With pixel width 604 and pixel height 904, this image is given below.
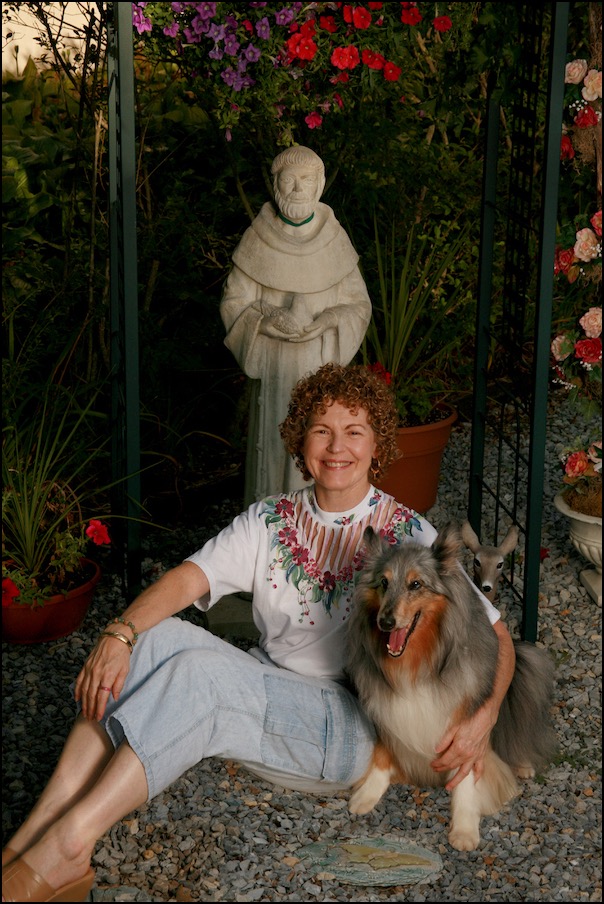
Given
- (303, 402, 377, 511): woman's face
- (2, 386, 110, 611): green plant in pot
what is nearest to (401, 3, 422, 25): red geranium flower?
(303, 402, 377, 511): woman's face

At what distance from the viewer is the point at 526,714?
3.38 metres

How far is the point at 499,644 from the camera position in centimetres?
313

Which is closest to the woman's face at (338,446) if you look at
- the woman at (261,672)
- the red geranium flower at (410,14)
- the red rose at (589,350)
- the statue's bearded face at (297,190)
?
the woman at (261,672)

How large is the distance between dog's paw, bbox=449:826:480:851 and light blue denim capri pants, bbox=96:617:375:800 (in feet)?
1.02

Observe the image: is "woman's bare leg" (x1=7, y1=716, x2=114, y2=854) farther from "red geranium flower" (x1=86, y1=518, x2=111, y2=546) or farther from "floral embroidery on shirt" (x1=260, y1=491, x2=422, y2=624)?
"red geranium flower" (x1=86, y1=518, x2=111, y2=546)

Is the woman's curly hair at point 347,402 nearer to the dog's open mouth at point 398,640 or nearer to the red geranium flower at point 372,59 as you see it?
the dog's open mouth at point 398,640

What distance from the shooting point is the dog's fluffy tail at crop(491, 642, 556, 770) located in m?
3.37

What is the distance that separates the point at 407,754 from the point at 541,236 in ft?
5.86

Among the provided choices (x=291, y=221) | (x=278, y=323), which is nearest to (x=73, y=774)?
(x=278, y=323)

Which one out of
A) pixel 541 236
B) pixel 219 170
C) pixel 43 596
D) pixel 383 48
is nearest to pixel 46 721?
pixel 43 596

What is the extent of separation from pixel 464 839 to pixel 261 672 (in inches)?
29.3

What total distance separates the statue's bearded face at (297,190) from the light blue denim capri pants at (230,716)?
1.58 m

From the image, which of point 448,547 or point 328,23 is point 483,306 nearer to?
point 328,23

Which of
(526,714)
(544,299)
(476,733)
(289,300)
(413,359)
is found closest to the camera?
(476,733)
